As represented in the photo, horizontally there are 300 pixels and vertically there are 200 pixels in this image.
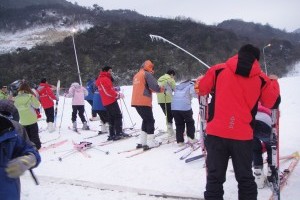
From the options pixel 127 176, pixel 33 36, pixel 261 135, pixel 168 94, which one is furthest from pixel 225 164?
pixel 33 36

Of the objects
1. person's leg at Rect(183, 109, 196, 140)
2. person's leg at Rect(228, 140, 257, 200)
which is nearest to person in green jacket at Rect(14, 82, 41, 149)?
person's leg at Rect(183, 109, 196, 140)

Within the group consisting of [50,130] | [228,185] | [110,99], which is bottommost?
[50,130]

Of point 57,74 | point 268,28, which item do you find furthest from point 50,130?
point 268,28

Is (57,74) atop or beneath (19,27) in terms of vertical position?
beneath

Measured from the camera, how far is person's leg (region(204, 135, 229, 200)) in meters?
3.39

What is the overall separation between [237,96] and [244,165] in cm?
71

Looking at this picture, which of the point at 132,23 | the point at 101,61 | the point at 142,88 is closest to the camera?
the point at 142,88

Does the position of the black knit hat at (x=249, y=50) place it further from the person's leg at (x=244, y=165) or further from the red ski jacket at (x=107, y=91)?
the red ski jacket at (x=107, y=91)

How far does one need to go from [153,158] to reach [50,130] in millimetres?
6052

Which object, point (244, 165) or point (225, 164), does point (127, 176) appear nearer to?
point (225, 164)

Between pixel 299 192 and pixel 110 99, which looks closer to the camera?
pixel 299 192

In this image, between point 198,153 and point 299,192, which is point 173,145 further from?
point 299,192

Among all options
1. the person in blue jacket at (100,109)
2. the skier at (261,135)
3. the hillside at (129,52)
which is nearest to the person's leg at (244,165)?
the skier at (261,135)

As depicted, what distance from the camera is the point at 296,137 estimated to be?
736cm
